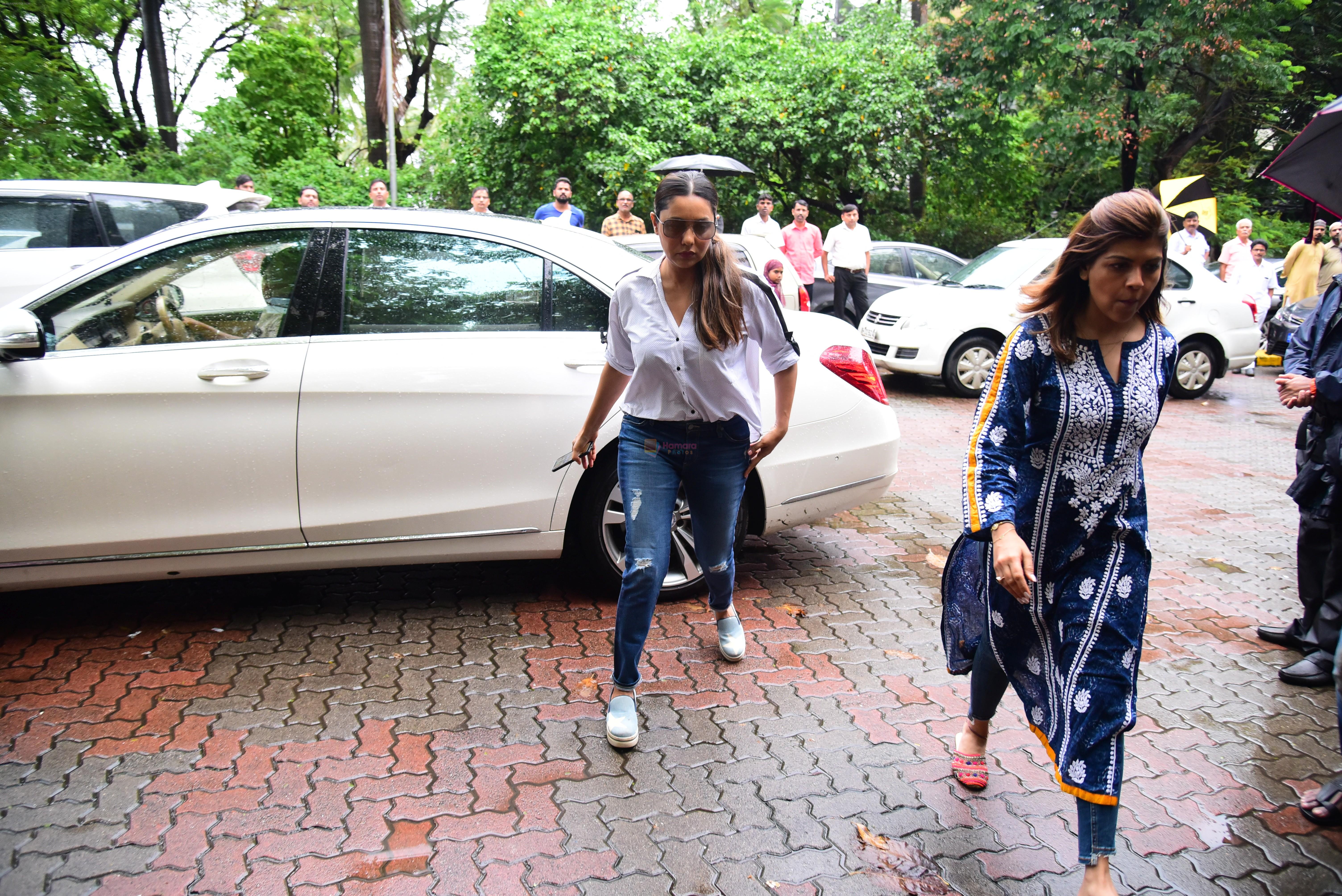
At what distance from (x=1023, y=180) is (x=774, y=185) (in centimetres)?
558

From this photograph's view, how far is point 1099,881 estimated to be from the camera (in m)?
2.49

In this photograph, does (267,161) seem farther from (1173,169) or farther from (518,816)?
(518,816)

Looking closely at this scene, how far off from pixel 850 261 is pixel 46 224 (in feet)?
27.5

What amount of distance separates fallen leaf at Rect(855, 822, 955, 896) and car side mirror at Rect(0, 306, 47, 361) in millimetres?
3307

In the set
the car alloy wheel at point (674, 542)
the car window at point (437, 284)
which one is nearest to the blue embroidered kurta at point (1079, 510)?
the car alloy wheel at point (674, 542)

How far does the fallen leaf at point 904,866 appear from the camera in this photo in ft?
8.88

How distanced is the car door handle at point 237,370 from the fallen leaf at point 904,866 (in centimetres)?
272

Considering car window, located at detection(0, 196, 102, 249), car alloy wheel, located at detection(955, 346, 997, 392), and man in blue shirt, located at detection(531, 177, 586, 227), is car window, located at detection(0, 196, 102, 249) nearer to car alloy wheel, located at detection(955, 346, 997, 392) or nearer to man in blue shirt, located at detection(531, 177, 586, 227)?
man in blue shirt, located at detection(531, 177, 586, 227)

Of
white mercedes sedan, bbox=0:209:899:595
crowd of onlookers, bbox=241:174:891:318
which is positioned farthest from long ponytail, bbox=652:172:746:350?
crowd of onlookers, bbox=241:174:891:318

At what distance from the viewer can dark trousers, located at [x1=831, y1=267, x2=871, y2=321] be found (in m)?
12.6

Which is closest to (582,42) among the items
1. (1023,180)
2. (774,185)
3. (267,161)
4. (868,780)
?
(774,185)

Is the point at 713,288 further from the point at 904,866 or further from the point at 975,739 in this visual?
the point at 904,866

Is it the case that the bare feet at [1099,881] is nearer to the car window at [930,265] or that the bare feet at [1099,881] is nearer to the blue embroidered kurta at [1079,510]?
the blue embroidered kurta at [1079,510]

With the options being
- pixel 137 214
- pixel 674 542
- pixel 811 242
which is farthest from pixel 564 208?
pixel 674 542
